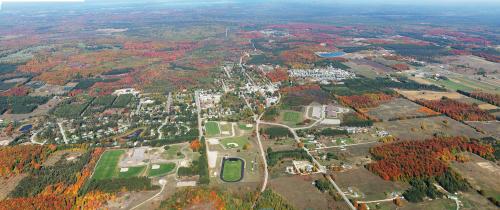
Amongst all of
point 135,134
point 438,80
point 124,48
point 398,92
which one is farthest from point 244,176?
point 124,48

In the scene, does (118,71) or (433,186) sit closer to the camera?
(433,186)

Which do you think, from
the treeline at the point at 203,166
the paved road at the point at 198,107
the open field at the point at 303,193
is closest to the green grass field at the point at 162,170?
the treeline at the point at 203,166

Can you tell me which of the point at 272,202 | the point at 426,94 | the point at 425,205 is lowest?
the point at 272,202

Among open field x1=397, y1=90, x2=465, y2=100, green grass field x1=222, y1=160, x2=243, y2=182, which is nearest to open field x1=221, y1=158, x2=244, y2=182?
green grass field x1=222, y1=160, x2=243, y2=182

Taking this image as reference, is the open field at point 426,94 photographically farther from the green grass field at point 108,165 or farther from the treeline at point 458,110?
the green grass field at point 108,165

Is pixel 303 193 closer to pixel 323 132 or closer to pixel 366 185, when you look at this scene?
pixel 366 185

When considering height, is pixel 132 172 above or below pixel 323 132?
below

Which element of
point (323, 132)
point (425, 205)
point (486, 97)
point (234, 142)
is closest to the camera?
point (425, 205)

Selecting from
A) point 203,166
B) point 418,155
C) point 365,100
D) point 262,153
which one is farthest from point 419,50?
point 203,166
